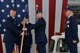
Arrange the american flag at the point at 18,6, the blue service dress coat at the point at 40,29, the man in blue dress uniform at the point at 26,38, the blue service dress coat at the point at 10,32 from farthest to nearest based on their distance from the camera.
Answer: the american flag at the point at 18,6
the man in blue dress uniform at the point at 26,38
the blue service dress coat at the point at 40,29
the blue service dress coat at the point at 10,32

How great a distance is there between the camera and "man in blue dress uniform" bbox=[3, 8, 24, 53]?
10.2m

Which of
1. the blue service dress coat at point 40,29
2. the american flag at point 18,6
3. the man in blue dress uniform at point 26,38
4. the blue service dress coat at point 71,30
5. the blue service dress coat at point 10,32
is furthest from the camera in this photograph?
the american flag at point 18,6

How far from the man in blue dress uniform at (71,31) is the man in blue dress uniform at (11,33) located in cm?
128

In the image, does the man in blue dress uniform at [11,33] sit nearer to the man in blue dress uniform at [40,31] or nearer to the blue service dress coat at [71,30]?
the man in blue dress uniform at [40,31]

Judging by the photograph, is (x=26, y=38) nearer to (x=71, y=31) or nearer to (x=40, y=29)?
(x=40, y=29)

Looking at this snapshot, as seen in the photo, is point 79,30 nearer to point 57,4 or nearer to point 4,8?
point 57,4

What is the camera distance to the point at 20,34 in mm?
10445

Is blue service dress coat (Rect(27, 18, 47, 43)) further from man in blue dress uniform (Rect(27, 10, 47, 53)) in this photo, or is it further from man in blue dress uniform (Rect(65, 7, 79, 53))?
man in blue dress uniform (Rect(65, 7, 79, 53))

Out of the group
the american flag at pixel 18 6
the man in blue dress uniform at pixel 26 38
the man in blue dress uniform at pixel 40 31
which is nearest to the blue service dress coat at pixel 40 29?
the man in blue dress uniform at pixel 40 31

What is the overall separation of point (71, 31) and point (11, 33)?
1.52 m

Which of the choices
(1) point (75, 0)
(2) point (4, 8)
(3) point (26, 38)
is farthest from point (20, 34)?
(1) point (75, 0)

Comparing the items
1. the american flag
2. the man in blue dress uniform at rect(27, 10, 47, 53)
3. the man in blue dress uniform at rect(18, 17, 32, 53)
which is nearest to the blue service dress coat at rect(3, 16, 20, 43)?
the man in blue dress uniform at rect(18, 17, 32, 53)

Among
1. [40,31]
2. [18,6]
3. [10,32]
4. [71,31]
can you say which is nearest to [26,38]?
[40,31]

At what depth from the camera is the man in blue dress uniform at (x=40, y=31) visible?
10.4m
